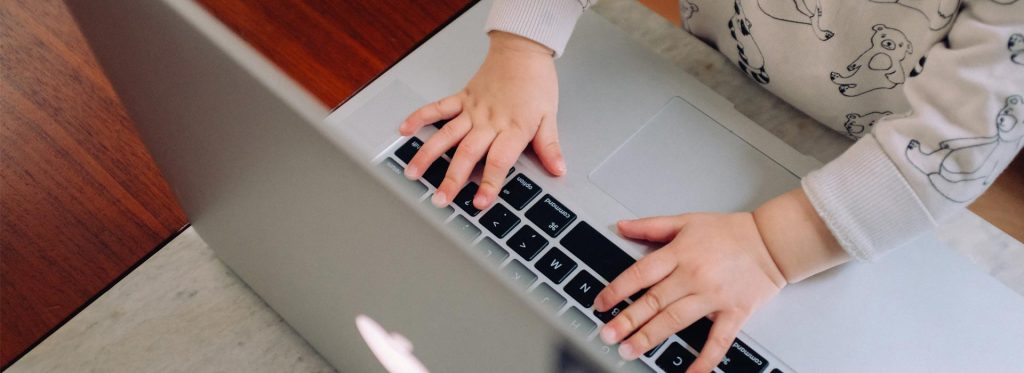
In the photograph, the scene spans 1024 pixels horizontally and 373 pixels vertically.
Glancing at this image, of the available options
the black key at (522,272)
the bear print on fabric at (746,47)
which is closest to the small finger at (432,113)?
the black key at (522,272)

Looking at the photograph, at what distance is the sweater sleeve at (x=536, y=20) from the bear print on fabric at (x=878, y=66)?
7.2 inches

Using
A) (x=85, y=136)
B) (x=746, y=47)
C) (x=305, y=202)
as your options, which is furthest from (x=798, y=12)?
(x=85, y=136)

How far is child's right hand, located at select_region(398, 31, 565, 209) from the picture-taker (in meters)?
0.43

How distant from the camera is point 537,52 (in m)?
0.50

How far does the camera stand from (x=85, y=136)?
0.54 m

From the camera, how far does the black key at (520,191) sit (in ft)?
1.41

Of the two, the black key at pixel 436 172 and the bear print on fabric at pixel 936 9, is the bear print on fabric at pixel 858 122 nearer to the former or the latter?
the bear print on fabric at pixel 936 9

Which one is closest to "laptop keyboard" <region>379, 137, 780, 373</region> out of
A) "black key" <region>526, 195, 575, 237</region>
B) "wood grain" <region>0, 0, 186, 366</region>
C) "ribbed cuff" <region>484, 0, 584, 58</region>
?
"black key" <region>526, 195, 575, 237</region>

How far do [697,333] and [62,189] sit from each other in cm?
42

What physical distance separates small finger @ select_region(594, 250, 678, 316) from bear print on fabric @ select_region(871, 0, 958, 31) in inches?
7.9

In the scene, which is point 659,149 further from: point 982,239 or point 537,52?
point 982,239

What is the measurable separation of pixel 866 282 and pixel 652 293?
0.38ft

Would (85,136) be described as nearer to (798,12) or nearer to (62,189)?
(62,189)

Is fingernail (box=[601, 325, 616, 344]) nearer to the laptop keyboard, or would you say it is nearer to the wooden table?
the laptop keyboard
